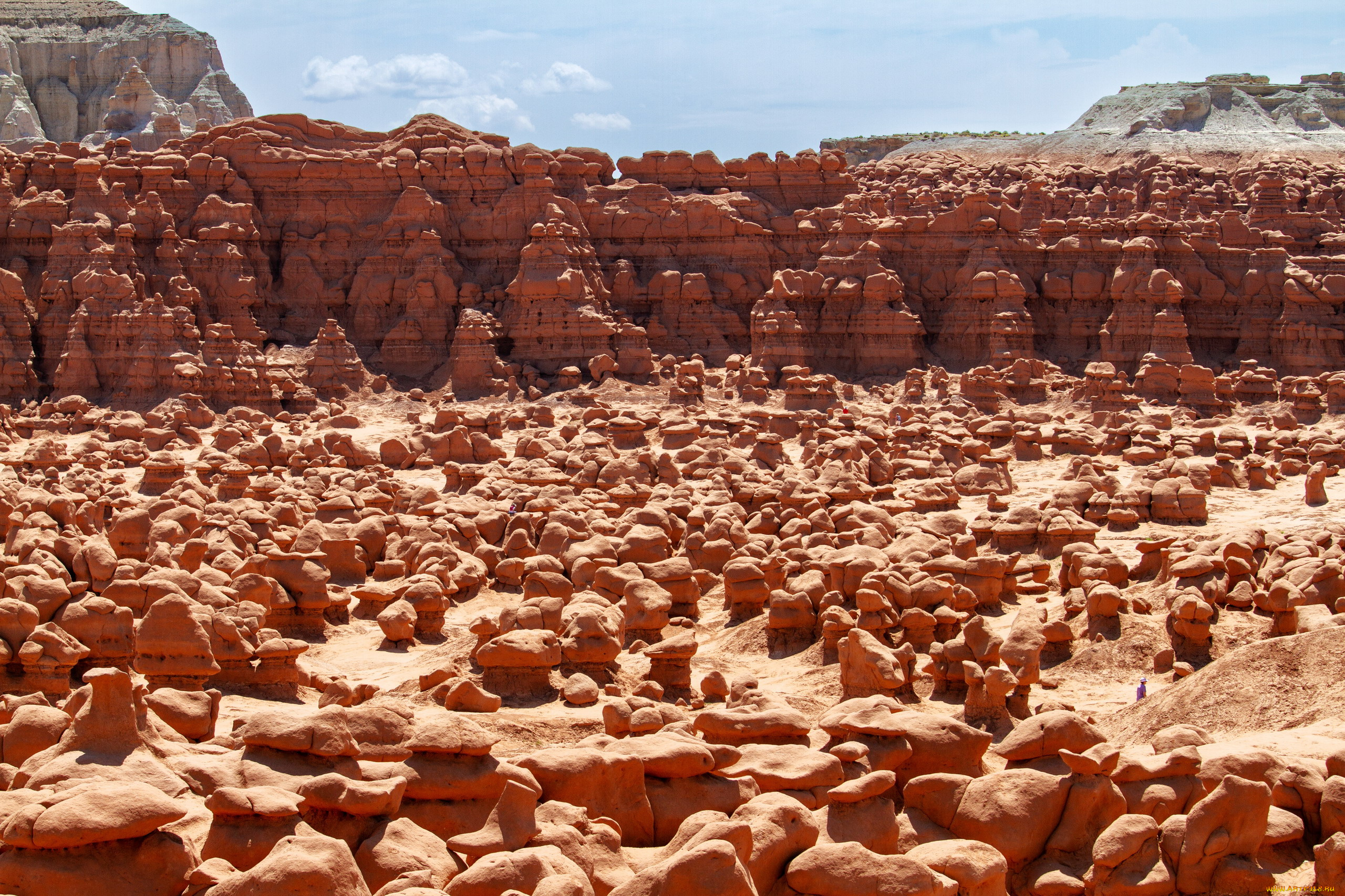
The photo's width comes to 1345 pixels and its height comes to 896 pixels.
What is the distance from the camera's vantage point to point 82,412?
26.5 meters

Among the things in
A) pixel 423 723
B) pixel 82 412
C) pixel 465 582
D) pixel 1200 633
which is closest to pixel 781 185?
pixel 82 412

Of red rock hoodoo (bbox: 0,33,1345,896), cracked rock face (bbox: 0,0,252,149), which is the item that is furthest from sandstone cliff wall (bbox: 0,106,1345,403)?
cracked rock face (bbox: 0,0,252,149)

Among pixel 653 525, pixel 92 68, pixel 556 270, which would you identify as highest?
pixel 92 68

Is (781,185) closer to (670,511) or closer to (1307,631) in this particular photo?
(670,511)

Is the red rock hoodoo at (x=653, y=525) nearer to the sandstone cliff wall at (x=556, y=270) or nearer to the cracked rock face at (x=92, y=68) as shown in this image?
the sandstone cliff wall at (x=556, y=270)

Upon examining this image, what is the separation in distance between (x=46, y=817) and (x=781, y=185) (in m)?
29.9

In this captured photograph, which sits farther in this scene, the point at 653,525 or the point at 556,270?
the point at 556,270

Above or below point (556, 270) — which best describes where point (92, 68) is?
above

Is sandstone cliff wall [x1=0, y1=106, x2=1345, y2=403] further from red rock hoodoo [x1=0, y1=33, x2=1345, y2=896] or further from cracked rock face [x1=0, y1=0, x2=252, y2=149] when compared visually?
cracked rock face [x1=0, y1=0, x2=252, y2=149]

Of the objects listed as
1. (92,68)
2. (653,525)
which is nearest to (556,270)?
(653,525)

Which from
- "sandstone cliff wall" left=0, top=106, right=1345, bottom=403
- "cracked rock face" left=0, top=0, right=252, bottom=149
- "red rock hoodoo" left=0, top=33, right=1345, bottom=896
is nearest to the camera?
"red rock hoodoo" left=0, top=33, right=1345, bottom=896

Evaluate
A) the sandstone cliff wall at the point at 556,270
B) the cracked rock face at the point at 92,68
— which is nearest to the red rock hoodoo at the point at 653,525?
the sandstone cliff wall at the point at 556,270

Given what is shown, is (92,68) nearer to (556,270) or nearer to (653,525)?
(556,270)

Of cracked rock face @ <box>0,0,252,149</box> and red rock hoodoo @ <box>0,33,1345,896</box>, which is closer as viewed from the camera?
red rock hoodoo @ <box>0,33,1345,896</box>
